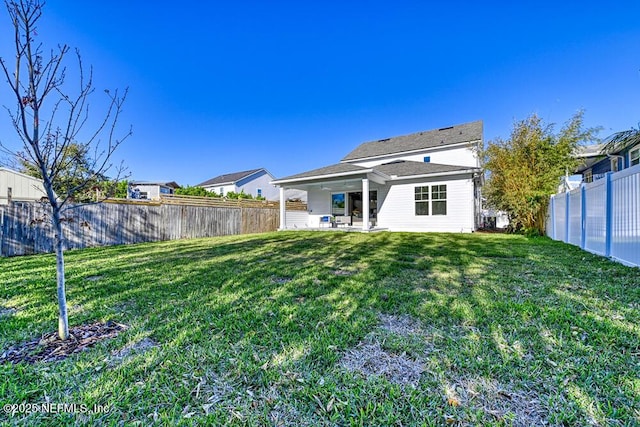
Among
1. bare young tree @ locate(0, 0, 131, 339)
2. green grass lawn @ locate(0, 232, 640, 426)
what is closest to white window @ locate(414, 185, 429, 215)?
green grass lawn @ locate(0, 232, 640, 426)

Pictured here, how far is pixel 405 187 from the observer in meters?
14.7

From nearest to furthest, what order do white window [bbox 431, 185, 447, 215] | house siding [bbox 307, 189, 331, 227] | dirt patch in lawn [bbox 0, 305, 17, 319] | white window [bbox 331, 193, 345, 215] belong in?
1. dirt patch in lawn [bbox 0, 305, 17, 319]
2. white window [bbox 431, 185, 447, 215]
3. white window [bbox 331, 193, 345, 215]
4. house siding [bbox 307, 189, 331, 227]

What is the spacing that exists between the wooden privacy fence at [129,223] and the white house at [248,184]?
1659 cm

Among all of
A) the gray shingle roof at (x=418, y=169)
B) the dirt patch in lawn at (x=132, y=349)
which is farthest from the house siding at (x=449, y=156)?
the dirt patch in lawn at (x=132, y=349)

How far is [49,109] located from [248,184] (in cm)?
3161

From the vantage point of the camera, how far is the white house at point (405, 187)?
13.4 meters

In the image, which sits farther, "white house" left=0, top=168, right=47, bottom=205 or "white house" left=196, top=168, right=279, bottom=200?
"white house" left=196, top=168, right=279, bottom=200

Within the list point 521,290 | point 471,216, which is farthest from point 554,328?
point 471,216

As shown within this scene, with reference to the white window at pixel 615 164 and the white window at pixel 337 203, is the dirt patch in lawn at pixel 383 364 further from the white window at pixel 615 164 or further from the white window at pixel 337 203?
the white window at pixel 615 164

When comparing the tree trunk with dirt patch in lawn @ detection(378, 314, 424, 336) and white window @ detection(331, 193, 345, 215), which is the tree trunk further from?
white window @ detection(331, 193, 345, 215)

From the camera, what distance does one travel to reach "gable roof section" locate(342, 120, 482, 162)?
16798 millimetres

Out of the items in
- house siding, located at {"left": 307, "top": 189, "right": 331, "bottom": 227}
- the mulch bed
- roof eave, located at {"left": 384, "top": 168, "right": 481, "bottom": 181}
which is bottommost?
the mulch bed

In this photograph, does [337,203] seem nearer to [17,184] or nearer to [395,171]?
[395,171]

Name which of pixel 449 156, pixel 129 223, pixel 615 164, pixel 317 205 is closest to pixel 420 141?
pixel 449 156
